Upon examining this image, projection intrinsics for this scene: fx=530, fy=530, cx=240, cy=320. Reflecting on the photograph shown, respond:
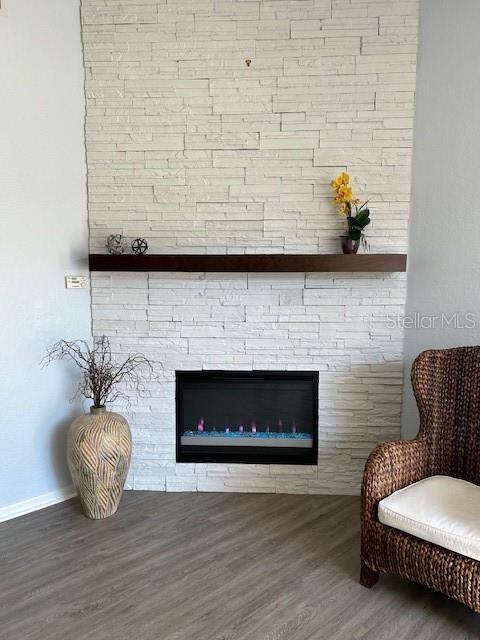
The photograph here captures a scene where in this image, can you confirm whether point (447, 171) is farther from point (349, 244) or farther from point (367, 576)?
point (367, 576)

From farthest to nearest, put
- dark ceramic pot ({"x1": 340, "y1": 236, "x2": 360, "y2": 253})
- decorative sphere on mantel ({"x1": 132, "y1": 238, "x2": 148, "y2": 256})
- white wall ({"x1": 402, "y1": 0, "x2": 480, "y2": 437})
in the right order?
decorative sphere on mantel ({"x1": 132, "y1": 238, "x2": 148, "y2": 256}), dark ceramic pot ({"x1": 340, "y1": 236, "x2": 360, "y2": 253}), white wall ({"x1": 402, "y1": 0, "x2": 480, "y2": 437})

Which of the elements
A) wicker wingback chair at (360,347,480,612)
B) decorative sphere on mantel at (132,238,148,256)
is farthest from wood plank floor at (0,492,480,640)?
decorative sphere on mantel at (132,238,148,256)

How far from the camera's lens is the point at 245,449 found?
3.07 meters

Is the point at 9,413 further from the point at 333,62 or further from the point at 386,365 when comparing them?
the point at 333,62

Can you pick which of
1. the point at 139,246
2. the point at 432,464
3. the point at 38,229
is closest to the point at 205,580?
the point at 432,464

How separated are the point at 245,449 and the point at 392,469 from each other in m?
→ 1.09

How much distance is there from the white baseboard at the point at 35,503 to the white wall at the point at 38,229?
1.2 inches

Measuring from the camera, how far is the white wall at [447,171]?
2.63m

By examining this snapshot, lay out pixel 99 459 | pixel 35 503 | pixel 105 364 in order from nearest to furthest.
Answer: pixel 99 459
pixel 35 503
pixel 105 364

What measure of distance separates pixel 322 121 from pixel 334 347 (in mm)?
1216

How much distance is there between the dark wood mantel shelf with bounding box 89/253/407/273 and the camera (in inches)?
107

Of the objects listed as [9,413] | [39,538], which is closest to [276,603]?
[39,538]

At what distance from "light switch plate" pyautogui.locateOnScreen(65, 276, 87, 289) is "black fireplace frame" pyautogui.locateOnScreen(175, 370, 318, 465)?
2.37ft

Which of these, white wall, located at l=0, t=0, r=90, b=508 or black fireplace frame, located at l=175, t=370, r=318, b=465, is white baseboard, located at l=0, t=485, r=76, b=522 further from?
black fireplace frame, located at l=175, t=370, r=318, b=465
